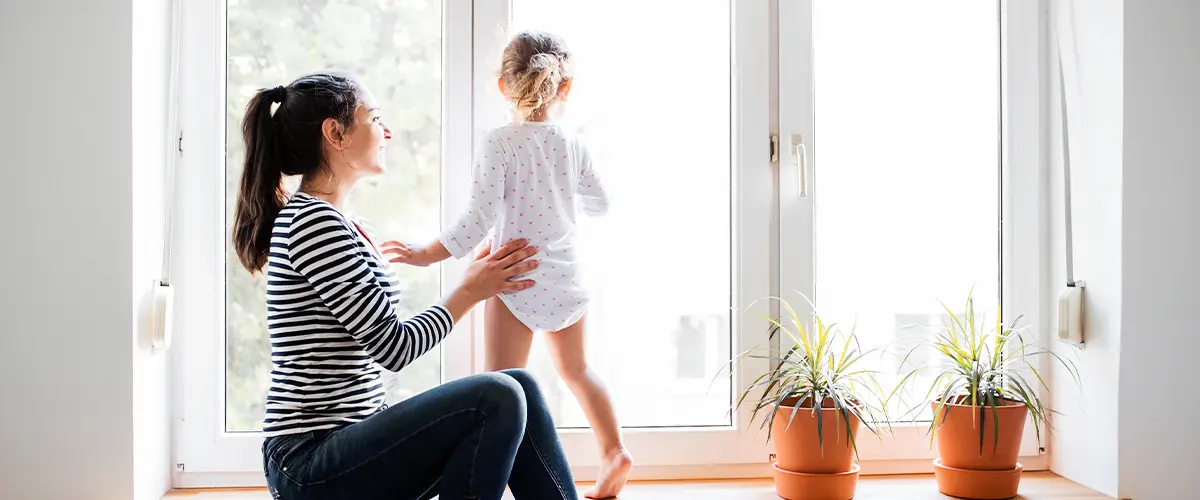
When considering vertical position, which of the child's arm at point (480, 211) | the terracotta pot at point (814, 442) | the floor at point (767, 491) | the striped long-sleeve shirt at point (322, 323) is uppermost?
the child's arm at point (480, 211)

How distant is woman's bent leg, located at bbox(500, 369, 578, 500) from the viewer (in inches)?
57.5

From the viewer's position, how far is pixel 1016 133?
215 centimetres

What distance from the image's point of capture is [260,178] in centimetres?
144

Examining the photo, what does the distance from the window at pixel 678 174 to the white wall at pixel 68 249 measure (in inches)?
8.5

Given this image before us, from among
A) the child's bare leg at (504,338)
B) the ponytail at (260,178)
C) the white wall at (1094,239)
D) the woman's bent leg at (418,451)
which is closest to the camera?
the woman's bent leg at (418,451)

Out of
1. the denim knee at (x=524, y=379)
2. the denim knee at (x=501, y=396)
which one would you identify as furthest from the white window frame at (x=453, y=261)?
the denim knee at (x=501, y=396)

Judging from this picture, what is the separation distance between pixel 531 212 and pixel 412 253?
0.82ft

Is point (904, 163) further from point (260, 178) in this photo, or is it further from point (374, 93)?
point (260, 178)

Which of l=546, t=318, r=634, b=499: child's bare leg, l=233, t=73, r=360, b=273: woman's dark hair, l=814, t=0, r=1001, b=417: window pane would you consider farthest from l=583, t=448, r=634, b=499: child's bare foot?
l=233, t=73, r=360, b=273: woman's dark hair

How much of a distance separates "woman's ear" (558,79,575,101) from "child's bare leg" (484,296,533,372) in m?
0.44

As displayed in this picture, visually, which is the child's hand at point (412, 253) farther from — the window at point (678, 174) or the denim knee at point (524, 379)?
the denim knee at point (524, 379)

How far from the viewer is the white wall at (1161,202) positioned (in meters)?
1.91

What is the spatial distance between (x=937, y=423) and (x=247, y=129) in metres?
1.47

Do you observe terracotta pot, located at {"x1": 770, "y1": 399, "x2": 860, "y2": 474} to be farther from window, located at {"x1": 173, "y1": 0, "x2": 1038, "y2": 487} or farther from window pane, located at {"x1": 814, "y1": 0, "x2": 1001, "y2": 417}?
window pane, located at {"x1": 814, "y1": 0, "x2": 1001, "y2": 417}
